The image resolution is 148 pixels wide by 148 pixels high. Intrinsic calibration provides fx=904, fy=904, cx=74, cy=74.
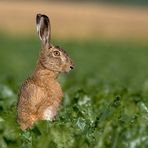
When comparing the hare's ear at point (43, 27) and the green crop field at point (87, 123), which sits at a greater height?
the hare's ear at point (43, 27)

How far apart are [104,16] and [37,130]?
43.5 m

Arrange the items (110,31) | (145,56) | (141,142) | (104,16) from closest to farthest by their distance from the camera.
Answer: (141,142) → (145,56) → (110,31) → (104,16)

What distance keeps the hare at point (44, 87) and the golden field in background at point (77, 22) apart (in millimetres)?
33755

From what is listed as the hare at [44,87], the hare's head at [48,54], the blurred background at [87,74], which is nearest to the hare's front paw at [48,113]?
the hare at [44,87]

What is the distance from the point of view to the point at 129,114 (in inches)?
350

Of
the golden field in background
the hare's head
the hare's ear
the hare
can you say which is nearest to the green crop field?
the hare

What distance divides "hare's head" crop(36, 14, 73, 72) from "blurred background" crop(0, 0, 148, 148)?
471 millimetres

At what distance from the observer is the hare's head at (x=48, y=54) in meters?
7.76

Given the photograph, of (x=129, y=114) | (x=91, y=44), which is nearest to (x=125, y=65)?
(x=91, y=44)

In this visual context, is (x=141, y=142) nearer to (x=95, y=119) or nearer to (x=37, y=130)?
(x=37, y=130)

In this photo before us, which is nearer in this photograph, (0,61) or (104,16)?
(0,61)

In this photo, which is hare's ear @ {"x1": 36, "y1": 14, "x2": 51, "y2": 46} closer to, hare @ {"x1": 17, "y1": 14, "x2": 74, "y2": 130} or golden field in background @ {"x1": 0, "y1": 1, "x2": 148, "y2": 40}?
hare @ {"x1": 17, "y1": 14, "x2": 74, "y2": 130}

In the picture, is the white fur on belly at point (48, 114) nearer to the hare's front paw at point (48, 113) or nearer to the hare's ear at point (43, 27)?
the hare's front paw at point (48, 113)

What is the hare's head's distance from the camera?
7.76 m
